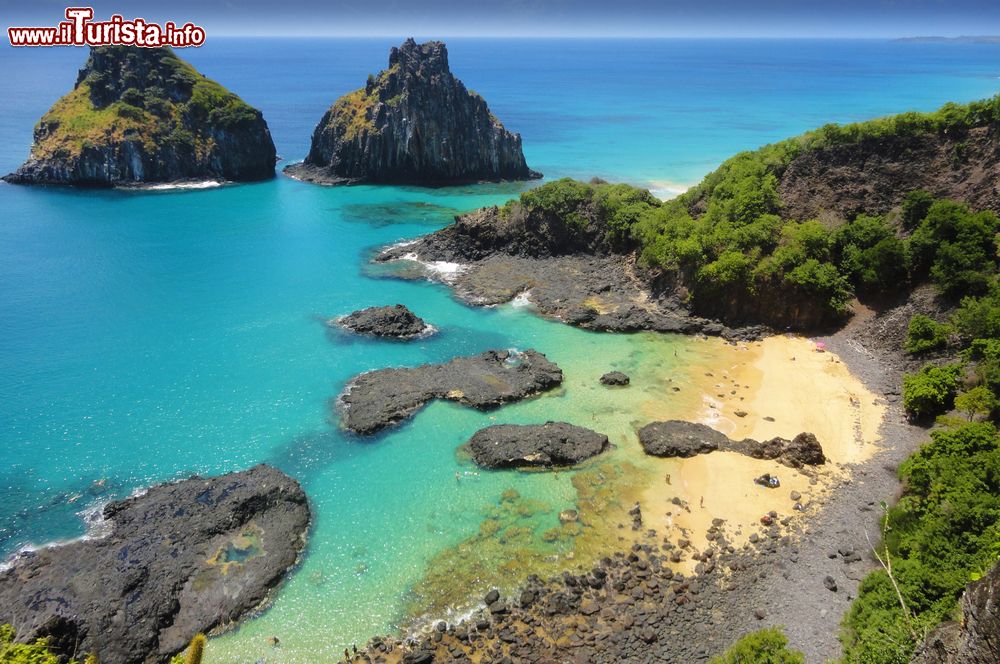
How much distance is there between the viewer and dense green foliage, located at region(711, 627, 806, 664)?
2006cm

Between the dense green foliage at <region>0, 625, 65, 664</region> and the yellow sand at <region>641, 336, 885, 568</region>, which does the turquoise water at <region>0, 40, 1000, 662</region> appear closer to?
the yellow sand at <region>641, 336, 885, 568</region>

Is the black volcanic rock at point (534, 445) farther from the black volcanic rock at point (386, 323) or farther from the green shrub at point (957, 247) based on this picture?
the green shrub at point (957, 247)

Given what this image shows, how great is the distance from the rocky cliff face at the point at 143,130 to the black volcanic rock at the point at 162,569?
278 ft

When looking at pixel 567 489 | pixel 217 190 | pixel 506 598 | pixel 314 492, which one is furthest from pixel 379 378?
pixel 217 190

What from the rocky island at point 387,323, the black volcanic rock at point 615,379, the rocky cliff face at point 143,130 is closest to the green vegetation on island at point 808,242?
the black volcanic rock at point 615,379

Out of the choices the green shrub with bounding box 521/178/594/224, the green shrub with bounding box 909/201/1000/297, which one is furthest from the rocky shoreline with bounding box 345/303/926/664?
the green shrub with bounding box 521/178/594/224

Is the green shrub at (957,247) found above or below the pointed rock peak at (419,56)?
below

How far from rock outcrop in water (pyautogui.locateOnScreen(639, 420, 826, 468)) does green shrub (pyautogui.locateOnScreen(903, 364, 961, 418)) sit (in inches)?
307

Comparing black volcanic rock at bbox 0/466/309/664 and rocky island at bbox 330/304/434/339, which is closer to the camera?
black volcanic rock at bbox 0/466/309/664

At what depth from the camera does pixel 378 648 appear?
24.7 m

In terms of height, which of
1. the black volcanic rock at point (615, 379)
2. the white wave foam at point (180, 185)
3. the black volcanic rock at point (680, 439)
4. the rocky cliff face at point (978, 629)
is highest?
the white wave foam at point (180, 185)

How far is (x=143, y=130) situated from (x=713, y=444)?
103008 millimetres

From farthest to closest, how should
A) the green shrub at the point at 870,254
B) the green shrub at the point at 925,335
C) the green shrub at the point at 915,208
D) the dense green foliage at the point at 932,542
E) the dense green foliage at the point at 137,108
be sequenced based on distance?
the dense green foliage at the point at 137,108
the green shrub at the point at 915,208
the green shrub at the point at 870,254
the green shrub at the point at 925,335
the dense green foliage at the point at 932,542

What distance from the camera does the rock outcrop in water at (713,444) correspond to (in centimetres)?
3481
